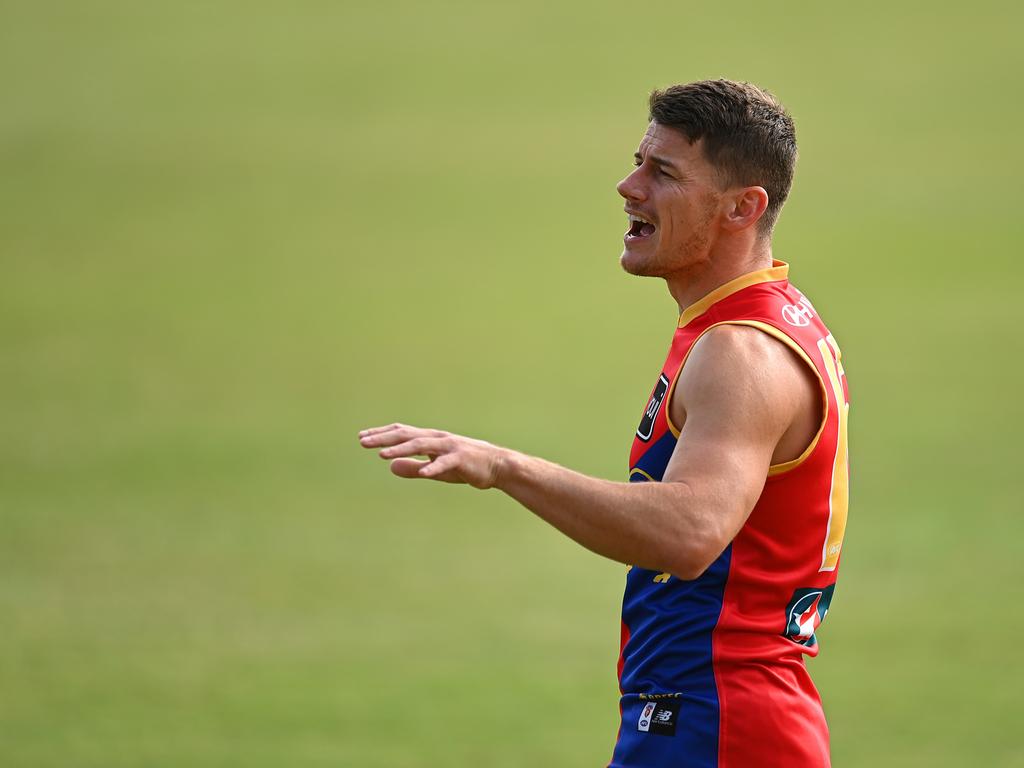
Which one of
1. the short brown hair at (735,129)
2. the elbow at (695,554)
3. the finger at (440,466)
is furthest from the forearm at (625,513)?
the short brown hair at (735,129)

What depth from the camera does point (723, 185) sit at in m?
3.52

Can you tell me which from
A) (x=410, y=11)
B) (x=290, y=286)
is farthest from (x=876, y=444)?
(x=410, y=11)

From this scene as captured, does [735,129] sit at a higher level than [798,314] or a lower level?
higher

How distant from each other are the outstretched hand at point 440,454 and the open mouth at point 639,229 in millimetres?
883

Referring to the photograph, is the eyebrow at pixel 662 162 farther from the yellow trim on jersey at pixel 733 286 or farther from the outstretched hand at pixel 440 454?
the outstretched hand at pixel 440 454

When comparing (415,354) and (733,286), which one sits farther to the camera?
(415,354)

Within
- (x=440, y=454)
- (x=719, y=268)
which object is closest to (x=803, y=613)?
(x=719, y=268)

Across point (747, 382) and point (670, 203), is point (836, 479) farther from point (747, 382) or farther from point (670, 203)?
point (670, 203)

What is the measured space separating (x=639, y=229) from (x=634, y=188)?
136mm

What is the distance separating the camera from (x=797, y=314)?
3451 millimetres

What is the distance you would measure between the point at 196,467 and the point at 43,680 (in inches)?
208

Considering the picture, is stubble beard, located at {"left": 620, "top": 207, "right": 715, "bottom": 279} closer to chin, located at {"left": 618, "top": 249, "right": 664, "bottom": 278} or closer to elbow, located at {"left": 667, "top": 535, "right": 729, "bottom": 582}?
chin, located at {"left": 618, "top": 249, "right": 664, "bottom": 278}

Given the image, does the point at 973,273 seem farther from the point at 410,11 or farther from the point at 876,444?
the point at 410,11

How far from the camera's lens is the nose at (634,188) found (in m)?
3.58
